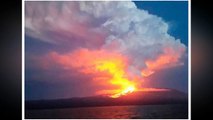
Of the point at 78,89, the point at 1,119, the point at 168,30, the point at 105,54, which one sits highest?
the point at 168,30

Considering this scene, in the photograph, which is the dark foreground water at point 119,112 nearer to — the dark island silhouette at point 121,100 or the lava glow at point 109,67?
the dark island silhouette at point 121,100

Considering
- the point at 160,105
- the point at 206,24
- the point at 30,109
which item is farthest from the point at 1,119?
the point at 206,24

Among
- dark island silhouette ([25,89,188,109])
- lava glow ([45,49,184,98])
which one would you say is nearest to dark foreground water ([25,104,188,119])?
dark island silhouette ([25,89,188,109])

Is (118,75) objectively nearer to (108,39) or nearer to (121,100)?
(121,100)

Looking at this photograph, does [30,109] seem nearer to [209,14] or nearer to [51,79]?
[51,79]

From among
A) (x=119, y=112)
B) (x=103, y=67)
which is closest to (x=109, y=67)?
(x=103, y=67)

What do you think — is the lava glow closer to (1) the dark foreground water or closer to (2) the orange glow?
(2) the orange glow

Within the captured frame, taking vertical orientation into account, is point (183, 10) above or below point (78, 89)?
above
